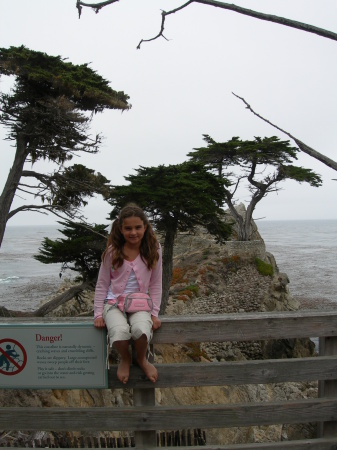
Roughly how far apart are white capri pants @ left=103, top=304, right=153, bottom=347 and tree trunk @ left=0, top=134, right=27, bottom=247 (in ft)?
38.4

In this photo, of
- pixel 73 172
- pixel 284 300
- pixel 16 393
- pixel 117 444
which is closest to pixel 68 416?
pixel 117 444

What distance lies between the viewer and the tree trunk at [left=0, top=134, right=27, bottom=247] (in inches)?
515

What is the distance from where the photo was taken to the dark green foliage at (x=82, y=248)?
41.5 ft

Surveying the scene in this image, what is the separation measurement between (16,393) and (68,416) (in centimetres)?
203

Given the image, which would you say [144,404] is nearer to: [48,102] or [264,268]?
[48,102]

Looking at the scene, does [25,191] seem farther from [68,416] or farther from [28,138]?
[68,416]

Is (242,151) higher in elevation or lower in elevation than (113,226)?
higher

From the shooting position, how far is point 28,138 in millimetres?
13102

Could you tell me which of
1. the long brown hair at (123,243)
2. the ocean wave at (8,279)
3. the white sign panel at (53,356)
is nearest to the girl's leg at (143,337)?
the white sign panel at (53,356)

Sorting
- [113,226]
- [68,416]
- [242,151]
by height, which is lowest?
[68,416]

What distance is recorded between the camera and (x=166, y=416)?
2.52 metres

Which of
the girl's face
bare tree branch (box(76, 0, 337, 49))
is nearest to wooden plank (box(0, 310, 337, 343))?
the girl's face

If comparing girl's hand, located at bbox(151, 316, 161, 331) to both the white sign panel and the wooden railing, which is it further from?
the white sign panel

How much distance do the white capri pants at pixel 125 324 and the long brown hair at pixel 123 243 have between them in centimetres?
31
